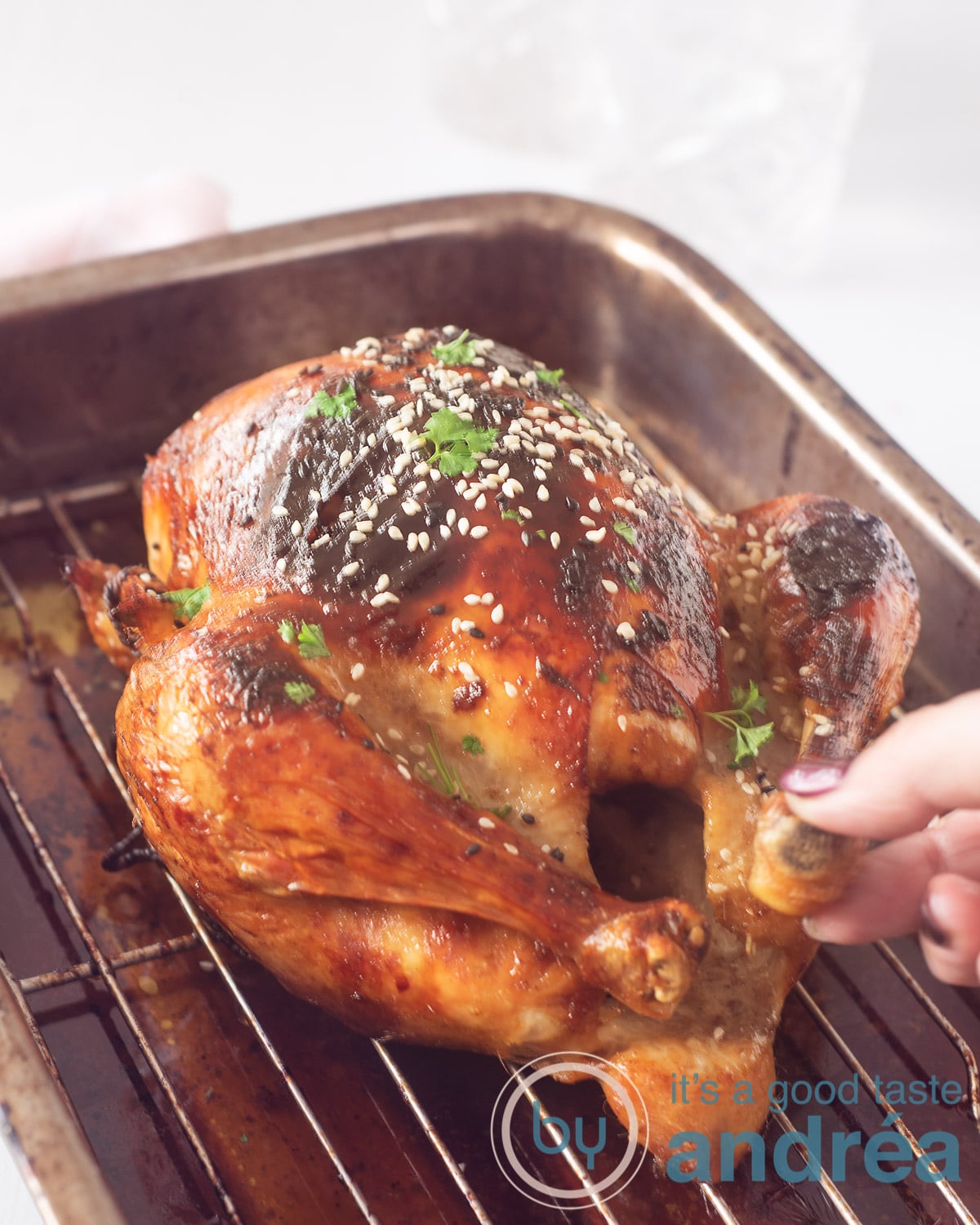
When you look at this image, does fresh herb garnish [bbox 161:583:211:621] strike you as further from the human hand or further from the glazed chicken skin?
the human hand

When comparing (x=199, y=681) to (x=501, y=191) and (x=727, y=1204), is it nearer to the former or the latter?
(x=727, y=1204)

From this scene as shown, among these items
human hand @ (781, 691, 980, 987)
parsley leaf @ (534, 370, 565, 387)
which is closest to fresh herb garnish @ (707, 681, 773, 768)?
human hand @ (781, 691, 980, 987)

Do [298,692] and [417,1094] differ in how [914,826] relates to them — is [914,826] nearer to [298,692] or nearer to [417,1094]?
[298,692]

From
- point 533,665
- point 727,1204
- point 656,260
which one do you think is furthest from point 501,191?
point 727,1204

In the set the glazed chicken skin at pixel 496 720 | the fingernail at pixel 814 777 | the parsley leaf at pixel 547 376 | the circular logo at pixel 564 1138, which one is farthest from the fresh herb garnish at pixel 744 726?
the parsley leaf at pixel 547 376

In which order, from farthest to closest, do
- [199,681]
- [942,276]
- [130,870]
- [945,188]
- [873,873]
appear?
1. [945,188]
2. [942,276]
3. [130,870]
4. [199,681]
5. [873,873]

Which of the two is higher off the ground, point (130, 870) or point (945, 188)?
point (945, 188)

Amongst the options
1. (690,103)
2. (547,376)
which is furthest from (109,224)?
(690,103)
